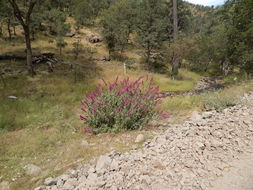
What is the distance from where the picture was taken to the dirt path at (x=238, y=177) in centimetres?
187

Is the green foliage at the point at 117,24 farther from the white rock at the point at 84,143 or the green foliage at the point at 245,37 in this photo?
the white rock at the point at 84,143

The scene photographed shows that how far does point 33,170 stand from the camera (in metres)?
2.61

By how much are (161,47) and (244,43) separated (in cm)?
872

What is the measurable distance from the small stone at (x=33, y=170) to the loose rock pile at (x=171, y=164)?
55 centimetres

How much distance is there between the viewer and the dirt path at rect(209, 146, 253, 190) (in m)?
1.87

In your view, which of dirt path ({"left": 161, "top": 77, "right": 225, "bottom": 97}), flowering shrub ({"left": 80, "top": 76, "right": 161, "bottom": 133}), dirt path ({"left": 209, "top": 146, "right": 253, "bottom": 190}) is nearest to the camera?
dirt path ({"left": 209, "top": 146, "right": 253, "bottom": 190})

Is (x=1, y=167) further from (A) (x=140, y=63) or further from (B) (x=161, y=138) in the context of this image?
(A) (x=140, y=63)

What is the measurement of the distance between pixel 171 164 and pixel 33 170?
2.33 m

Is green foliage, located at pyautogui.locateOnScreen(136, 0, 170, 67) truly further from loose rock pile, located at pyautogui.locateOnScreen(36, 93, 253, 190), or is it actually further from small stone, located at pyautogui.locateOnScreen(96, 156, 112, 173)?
small stone, located at pyautogui.locateOnScreen(96, 156, 112, 173)

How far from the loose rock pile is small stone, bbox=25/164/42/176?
547 mm

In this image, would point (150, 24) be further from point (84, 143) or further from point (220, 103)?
point (84, 143)

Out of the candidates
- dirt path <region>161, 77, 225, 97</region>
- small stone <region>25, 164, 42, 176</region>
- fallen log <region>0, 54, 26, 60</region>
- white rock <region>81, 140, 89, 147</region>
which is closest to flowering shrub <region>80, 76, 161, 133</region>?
white rock <region>81, 140, 89, 147</region>

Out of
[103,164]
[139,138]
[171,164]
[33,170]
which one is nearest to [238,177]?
[171,164]

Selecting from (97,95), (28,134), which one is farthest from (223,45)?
(28,134)
